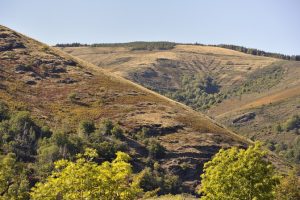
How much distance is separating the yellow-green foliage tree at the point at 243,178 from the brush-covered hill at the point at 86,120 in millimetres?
42610

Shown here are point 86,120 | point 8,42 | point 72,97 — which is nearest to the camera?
point 86,120

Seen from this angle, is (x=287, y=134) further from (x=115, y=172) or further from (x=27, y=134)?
(x=115, y=172)

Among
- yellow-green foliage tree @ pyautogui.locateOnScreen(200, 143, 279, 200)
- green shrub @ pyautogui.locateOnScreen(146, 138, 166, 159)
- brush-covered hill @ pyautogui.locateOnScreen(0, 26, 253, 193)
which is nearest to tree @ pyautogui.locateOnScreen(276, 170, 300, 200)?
yellow-green foliage tree @ pyautogui.locateOnScreen(200, 143, 279, 200)

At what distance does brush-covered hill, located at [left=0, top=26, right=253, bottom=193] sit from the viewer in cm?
7830

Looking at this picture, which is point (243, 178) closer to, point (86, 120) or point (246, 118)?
point (86, 120)

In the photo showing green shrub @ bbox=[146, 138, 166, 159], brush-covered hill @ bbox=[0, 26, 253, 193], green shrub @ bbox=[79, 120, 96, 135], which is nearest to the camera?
brush-covered hill @ bbox=[0, 26, 253, 193]

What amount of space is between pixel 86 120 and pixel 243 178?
6530 cm

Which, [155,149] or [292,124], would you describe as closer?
[155,149]

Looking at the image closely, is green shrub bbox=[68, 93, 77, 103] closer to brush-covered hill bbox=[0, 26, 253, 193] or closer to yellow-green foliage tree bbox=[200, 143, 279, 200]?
brush-covered hill bbox=[0, 26, 253, 193]

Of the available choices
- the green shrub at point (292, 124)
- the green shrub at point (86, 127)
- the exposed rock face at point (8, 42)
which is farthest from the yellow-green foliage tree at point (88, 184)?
the green shrub at point (292, 124)

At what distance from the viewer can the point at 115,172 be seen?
68.3 feet

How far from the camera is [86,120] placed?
89875 millimetres

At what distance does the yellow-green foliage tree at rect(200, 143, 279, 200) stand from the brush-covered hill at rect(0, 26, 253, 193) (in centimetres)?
4261

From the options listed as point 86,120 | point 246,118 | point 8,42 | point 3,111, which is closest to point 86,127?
point 86,120
